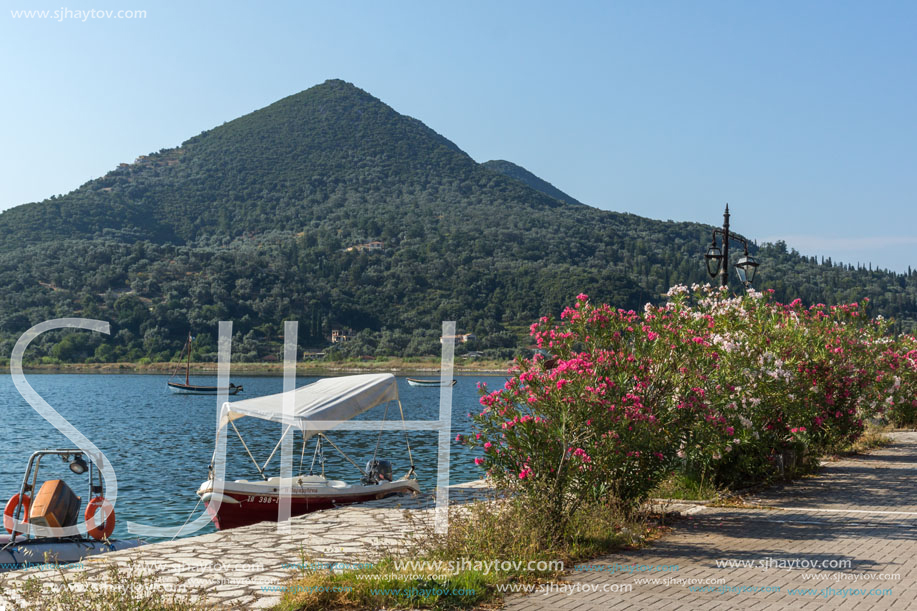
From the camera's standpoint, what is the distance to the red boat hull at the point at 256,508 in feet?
46.8

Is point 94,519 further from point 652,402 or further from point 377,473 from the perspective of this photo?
point 652,402

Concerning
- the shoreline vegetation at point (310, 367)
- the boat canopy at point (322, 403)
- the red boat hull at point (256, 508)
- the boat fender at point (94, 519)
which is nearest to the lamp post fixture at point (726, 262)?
the boat canopy at point (322, 403)

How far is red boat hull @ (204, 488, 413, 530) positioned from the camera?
14258 mm

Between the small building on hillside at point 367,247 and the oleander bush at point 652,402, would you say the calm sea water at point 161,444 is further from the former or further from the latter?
the small building on hillside at point 367,247

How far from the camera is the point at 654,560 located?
745 cm

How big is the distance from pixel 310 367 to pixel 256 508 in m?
73.4

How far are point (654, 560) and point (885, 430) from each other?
1811 cm

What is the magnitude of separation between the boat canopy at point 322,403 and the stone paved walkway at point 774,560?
20.2 ft

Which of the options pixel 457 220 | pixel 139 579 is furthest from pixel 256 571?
pixel 457 220

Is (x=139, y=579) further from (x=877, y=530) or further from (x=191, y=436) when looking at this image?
(x=191, y=436)

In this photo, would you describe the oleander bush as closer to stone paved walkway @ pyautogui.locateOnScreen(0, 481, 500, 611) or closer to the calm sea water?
stone paved walkway @ pyautogui.locateOnScreen(0, 481, 500, 611)

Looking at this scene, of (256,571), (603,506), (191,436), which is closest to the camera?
(256,571)

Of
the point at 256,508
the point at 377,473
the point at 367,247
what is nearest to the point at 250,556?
the point at 256,508

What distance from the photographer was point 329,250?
414 ft
